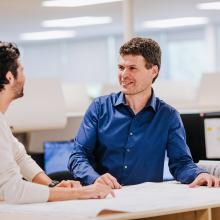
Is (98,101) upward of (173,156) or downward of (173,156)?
upward

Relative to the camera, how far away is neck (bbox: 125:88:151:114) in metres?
3.10

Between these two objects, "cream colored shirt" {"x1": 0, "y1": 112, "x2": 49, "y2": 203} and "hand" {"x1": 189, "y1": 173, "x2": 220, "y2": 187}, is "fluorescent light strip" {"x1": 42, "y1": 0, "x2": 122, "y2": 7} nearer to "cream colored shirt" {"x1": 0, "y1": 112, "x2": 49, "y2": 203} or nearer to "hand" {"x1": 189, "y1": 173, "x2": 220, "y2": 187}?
"hand" {"x1": 189, "y1": 173, "x2": 220, "y2": 187}

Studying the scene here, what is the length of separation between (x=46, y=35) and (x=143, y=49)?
13.0m

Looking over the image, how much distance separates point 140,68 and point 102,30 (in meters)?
12.4

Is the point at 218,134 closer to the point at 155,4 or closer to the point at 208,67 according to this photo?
the point at 155,4

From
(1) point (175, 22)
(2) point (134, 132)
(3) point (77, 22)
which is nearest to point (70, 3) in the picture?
(3) point (77, 22)

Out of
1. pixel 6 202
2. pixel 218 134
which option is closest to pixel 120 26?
pixel 218 134

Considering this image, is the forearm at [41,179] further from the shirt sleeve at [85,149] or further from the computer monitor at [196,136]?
the computer monitor at [196,136]

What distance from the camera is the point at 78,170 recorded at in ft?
9.66

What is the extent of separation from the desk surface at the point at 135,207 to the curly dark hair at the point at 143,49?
2.37 feet

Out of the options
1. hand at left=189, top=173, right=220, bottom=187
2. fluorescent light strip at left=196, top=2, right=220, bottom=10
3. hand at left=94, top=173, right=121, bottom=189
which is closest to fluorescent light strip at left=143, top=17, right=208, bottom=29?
fluorescent light strip at left=196, top=2, right=220, bottom=10

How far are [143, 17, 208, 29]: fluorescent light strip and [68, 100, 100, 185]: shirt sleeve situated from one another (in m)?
10.7

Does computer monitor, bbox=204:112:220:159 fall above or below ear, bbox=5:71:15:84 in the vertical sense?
below

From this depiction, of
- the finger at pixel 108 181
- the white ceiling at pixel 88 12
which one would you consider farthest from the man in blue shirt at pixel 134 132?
the white ceiling at pixel 88 12
